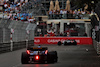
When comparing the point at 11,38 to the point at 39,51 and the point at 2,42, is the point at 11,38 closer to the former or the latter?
the point at 2,42

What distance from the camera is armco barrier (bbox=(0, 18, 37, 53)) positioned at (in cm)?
2653

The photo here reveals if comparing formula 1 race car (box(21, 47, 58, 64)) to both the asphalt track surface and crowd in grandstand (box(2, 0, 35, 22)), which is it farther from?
crowd in grandstand (box(2, 0, 35, 22))

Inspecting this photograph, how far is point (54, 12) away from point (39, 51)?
4295cm

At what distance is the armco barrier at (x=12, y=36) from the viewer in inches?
1045

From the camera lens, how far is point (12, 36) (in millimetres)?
30797

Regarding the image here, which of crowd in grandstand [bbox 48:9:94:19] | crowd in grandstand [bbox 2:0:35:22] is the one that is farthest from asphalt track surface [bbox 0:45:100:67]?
crowd in grandstand [bbox 48:9:94:19]

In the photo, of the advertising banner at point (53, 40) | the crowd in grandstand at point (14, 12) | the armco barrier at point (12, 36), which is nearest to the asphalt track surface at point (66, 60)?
the armco barrier at point (12, 36)

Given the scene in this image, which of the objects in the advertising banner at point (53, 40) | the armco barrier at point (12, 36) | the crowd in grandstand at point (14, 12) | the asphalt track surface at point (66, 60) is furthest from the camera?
the advertising banner at point (53, 40)

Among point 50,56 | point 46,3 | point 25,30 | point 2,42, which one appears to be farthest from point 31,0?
point 50,56

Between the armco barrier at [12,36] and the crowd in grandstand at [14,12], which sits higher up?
the crowd in grandstand at [14,12]

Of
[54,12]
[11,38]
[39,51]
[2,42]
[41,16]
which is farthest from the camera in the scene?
[41,16]

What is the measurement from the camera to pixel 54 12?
193 ft

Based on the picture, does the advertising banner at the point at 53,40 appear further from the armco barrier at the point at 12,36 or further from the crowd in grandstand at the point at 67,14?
the armco barrier at the point at 12,36

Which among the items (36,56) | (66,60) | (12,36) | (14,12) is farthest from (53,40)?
(36,56)
